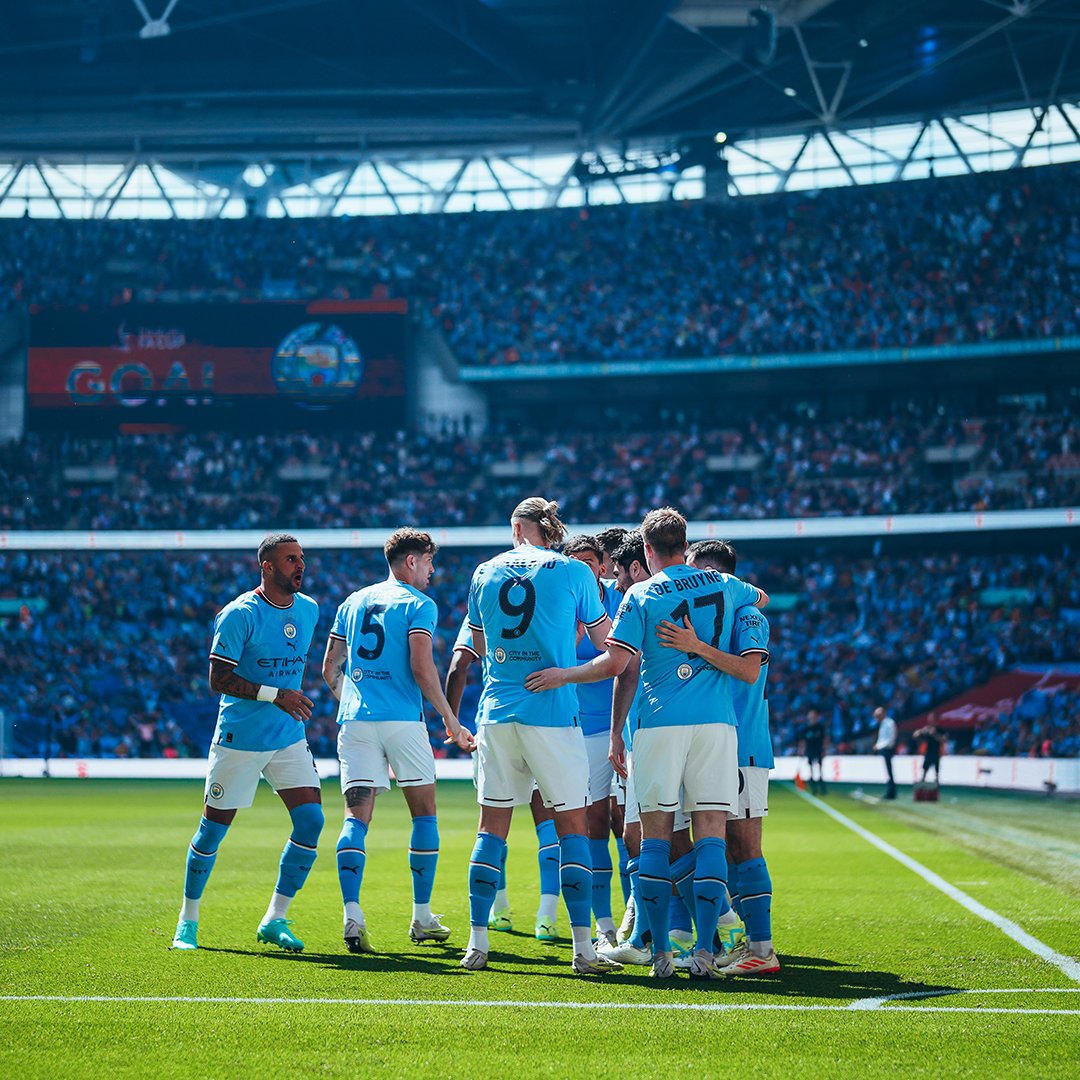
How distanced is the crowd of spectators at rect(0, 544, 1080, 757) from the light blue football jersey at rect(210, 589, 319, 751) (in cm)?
2837

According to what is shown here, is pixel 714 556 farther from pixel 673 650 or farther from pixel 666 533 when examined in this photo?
pixel 673 650

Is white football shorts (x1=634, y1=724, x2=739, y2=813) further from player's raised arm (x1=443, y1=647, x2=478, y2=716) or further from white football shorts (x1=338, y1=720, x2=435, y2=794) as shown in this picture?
white football shorts (x1=338, y1=720, x2=435, y2=794)

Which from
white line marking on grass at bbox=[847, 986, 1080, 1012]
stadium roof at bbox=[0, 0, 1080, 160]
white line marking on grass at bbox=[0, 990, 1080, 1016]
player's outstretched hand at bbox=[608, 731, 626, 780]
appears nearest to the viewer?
white line marking on grass at bbox=[0, 990, 1080, 1016]

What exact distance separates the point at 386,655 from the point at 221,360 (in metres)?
39.4

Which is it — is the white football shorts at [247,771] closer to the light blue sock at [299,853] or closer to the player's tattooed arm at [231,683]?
the light blue sock at [299,853]

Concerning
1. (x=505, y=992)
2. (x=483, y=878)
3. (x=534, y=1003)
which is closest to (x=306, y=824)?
(x=483, y=878)

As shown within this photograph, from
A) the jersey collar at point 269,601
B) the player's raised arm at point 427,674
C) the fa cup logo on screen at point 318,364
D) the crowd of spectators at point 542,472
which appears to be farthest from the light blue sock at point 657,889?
the fa cup logo on screen at point 318,364

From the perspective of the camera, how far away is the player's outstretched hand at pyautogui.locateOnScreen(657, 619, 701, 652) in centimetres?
720

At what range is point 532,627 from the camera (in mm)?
7547

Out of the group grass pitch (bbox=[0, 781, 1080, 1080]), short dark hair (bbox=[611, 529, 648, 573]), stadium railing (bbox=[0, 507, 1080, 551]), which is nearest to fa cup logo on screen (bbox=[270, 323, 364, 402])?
stadium railing (bbox=[0, 507, 1080, 551])

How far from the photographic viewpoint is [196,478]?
45938 mm

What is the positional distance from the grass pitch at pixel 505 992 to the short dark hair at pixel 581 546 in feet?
7.98

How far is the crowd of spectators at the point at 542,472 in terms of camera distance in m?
42.4

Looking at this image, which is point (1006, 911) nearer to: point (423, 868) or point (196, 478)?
point (423, 868)
